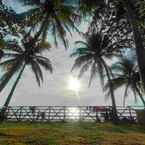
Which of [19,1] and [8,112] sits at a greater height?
[19,1]

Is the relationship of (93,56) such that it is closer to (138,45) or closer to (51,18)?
(51,18)

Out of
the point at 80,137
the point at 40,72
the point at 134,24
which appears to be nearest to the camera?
the point at 134,24

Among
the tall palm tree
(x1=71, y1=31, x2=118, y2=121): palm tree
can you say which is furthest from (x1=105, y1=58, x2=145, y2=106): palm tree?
the tall palm tree

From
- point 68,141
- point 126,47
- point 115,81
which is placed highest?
point 115,81

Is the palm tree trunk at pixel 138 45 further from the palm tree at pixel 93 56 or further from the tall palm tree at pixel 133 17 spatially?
the palm tree at pixel 93 56

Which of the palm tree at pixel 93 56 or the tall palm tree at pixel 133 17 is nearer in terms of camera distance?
the tall palm tree at pixel 133 17

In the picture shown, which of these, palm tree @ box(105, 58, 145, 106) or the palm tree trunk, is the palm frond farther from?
the palm tree trunk

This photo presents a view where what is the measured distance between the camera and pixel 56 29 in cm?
3231

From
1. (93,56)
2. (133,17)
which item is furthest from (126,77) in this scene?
(133,17)

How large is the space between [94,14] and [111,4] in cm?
92

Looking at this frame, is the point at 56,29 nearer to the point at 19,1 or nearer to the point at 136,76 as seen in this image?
the point at 19,1

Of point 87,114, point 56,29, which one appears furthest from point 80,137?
point 56,29

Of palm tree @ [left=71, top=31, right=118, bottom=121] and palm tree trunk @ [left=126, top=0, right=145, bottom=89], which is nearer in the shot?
palm tree trunk @ [left=126, top=0, right=145, bottom=89]

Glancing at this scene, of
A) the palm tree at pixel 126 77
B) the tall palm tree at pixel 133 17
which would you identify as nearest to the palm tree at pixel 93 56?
the palm tree at pixel 126 77
